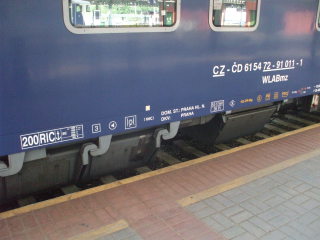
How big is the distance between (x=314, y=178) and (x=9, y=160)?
11.2ft

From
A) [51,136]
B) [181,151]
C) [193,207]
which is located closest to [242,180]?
[193,207]

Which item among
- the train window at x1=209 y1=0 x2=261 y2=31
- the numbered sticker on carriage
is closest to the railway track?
the numbered sticker on carriage

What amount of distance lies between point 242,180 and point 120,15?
2.36 meters

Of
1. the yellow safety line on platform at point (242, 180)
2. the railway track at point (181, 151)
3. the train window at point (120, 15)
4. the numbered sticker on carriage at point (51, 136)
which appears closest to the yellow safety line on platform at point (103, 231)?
the yellow safety line on platform at point (242, 180)

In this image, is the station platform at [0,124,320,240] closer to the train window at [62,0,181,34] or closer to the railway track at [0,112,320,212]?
the railway track at [0,112,320,212]

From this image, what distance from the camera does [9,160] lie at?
3039 mm

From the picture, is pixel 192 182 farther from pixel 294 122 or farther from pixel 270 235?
pixel 294 122

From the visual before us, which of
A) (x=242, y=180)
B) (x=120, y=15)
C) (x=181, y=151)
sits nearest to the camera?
(x=120, y=15)

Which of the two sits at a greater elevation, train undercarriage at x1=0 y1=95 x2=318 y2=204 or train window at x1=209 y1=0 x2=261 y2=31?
train window at x1=209 y1=0 x2=261 y2=31

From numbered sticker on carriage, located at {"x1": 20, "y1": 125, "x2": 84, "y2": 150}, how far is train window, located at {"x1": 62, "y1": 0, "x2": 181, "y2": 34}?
88 cm

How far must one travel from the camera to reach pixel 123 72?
136 inches

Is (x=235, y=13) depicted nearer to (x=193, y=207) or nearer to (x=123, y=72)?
(x=123, y=72)

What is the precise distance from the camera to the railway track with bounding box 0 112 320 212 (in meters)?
4.20

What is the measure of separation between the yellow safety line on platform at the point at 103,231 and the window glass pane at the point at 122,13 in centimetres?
183
